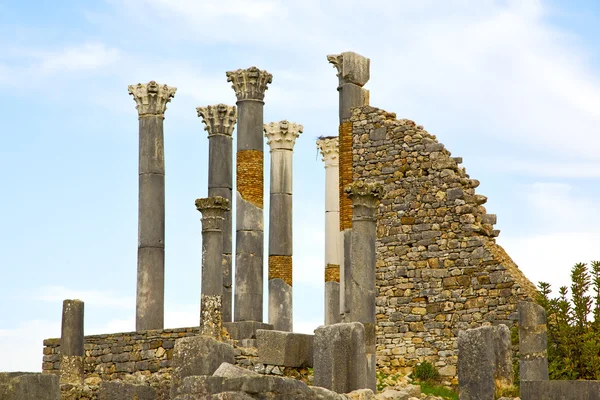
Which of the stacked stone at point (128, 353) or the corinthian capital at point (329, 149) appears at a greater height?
the corinthian capital at point (329, 149)

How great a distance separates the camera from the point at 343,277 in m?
29.8

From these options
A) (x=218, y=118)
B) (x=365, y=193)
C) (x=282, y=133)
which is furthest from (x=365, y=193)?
(x=282, y=133)

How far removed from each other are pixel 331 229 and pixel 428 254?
8.59 metres

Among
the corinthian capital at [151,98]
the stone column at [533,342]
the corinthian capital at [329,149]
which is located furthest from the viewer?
the corinthian capital at [329,149]

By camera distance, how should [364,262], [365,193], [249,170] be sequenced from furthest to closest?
[249,170]
[365,193]
[364,262]

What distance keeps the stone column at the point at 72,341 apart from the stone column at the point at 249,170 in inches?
190

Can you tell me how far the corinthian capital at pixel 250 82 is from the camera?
3247 cm

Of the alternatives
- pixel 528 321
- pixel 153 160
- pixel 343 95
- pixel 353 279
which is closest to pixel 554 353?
pixel 528 321

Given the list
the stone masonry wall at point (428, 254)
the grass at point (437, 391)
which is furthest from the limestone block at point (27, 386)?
the stone masonry wall at point (428, 254)

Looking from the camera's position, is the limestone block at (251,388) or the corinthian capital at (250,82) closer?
the limestone block at (251,388)

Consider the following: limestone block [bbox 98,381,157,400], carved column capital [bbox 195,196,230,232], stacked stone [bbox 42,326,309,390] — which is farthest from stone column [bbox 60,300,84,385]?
limestone block [bbox 98,381,157,400]

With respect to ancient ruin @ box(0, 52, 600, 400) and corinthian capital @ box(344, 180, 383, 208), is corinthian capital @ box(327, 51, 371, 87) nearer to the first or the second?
ancient ruin @ box(0, 52, 600, 400)

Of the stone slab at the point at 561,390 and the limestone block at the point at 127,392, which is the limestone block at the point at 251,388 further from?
the limestone block at the point at 127,392

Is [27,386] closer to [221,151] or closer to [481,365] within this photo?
[481,365]
